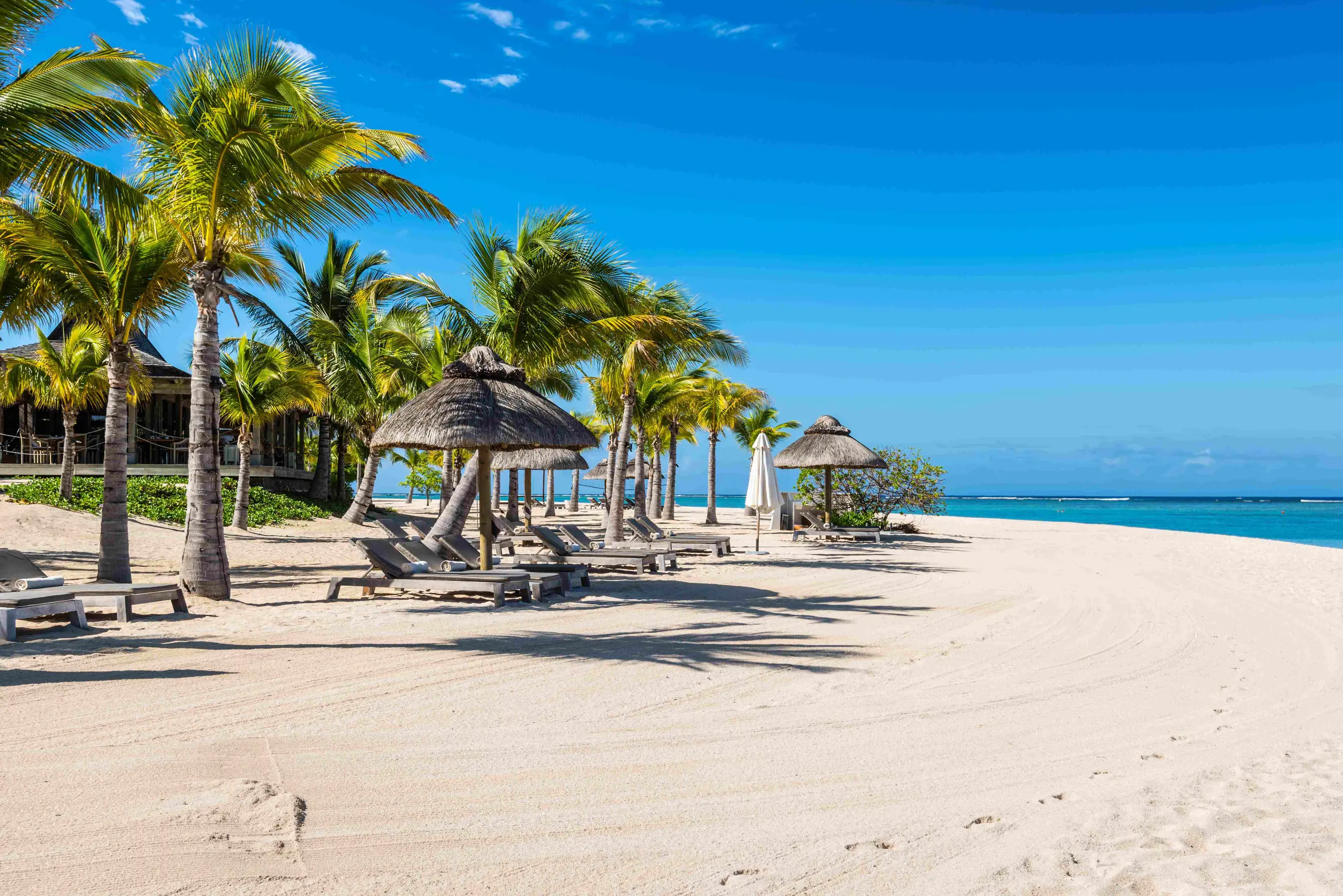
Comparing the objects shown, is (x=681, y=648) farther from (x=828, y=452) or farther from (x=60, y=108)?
(x=828, y=452)

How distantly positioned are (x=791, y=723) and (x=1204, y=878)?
220cm

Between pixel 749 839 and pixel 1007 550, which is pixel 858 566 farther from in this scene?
pixel 749 839

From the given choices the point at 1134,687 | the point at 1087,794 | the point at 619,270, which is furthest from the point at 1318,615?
the point at 619,270

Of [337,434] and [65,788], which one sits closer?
[65,788]

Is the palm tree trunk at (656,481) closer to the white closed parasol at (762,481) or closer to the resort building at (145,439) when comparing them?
the resort building at (145,439)

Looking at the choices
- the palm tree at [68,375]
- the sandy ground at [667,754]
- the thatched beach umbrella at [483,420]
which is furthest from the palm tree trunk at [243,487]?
the sandy ground at [667,754]

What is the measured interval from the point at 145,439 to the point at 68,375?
691 cm

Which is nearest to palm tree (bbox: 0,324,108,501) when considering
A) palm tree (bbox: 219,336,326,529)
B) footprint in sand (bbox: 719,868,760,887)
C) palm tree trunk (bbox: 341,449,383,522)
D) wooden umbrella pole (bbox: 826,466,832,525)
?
palm tree (bbox: 219,336,326,529)

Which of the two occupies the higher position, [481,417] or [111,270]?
[111,270]

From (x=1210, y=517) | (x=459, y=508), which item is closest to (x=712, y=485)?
(x=459, y=508)

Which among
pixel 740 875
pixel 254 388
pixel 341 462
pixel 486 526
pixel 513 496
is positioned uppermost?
pixel 254 388

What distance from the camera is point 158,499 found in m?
19.7

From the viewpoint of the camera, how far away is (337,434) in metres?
31.0

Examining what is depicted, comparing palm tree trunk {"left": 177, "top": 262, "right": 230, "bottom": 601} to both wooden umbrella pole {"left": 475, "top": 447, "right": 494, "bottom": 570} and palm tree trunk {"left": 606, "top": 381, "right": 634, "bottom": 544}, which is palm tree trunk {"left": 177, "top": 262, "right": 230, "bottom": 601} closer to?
wooden umbrella pole {"left": 475, "top": 447, "right": 494, "bottom": 570}
